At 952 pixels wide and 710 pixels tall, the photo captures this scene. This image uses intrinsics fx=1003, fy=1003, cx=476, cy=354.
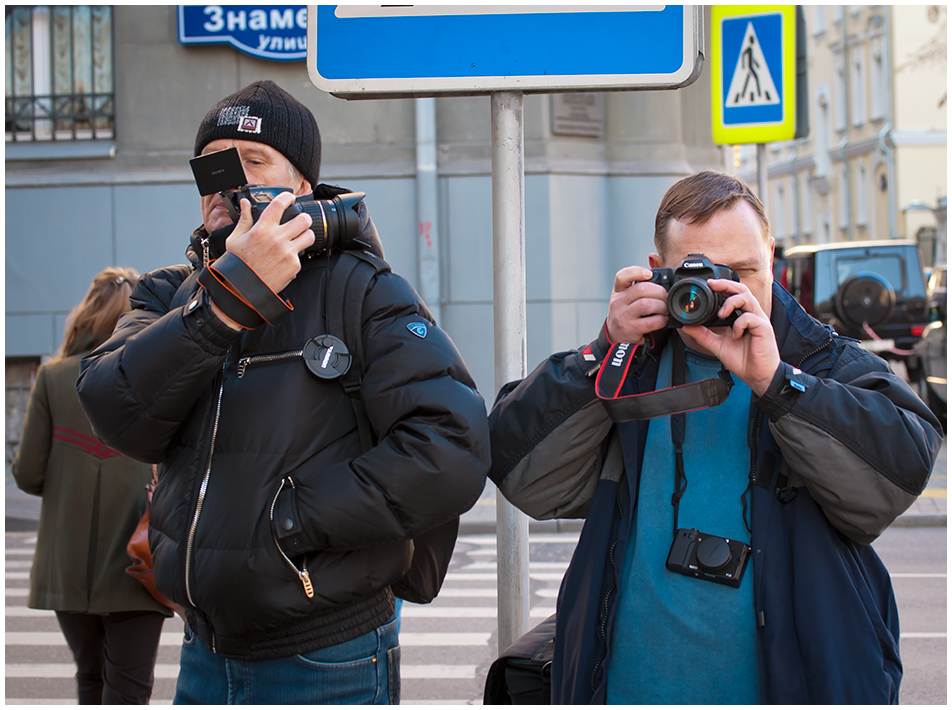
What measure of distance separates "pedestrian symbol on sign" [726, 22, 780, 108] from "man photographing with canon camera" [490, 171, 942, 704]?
21.2 ft

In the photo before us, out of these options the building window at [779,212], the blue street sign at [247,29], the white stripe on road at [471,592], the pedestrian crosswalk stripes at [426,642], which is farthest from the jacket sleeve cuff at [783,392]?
the building window at [779,212]

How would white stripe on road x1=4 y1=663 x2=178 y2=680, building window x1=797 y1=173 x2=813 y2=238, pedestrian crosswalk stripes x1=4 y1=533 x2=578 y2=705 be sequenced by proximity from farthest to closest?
building window x1=797 y1=173 x2=813 y2=238 < white stripe on road x1=4 y1=663 x2=178 y2=680 < pedestrian crosswalk stripes x1=4 y1=533 x2=578 y2=705

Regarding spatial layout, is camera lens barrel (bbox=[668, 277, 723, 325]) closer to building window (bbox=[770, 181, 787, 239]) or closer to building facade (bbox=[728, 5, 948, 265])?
building facade (bbox=[728, 5, 948, 265])

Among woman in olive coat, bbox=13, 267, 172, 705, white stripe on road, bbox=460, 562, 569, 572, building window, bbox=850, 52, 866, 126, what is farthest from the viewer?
building window, bbox=850, 52, 866, 126

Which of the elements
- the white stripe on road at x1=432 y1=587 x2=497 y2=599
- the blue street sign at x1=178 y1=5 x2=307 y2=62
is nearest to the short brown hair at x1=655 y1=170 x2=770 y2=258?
the white stripe on road at x1=432 y1=587 x2=497 y2=599

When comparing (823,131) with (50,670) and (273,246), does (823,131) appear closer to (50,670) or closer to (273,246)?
(50,670)

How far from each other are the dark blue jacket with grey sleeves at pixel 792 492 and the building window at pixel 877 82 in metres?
40.6

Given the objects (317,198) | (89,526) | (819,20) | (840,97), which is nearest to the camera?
(317,198)

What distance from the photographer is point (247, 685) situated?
187 cm

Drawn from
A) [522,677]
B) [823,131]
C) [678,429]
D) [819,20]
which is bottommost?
[522,677]

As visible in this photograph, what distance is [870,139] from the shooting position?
Result: 39.3 m

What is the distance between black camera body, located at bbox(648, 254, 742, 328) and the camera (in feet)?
5.89

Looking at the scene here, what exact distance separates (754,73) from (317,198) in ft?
22.0

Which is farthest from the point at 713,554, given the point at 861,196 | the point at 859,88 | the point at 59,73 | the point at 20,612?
the point at 861,196
